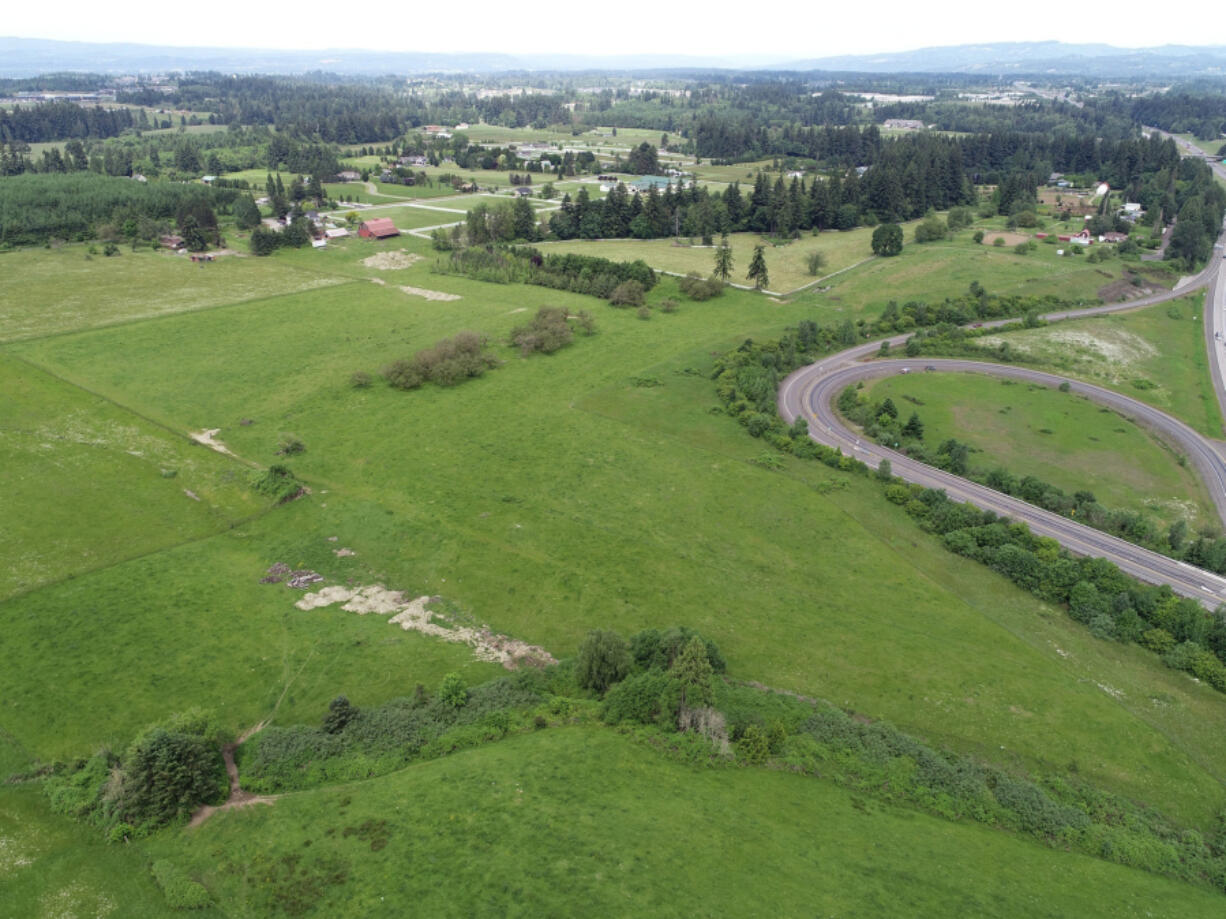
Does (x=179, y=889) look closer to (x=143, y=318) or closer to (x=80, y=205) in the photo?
(x=143, y=318)

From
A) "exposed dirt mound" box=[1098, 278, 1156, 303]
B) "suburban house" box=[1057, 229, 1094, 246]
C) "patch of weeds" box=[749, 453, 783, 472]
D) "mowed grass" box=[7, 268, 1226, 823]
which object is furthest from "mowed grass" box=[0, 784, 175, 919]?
"suburban house" box=[1057, 229, 1094, 246]

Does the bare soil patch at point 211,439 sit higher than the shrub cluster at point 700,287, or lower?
lower

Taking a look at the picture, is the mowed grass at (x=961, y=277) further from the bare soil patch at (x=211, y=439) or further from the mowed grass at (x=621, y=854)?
the mowed grass at (x=621, y=854)

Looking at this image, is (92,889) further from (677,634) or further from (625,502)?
(625,502)

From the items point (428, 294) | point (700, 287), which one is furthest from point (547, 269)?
point (700, 287)

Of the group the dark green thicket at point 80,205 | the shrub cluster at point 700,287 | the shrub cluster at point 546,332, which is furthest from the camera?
the dark green thicket at point 80,205

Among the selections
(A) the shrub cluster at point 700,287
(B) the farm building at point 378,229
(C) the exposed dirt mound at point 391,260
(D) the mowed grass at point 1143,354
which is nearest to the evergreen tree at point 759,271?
(A) the shrub cluster at point 700,287
